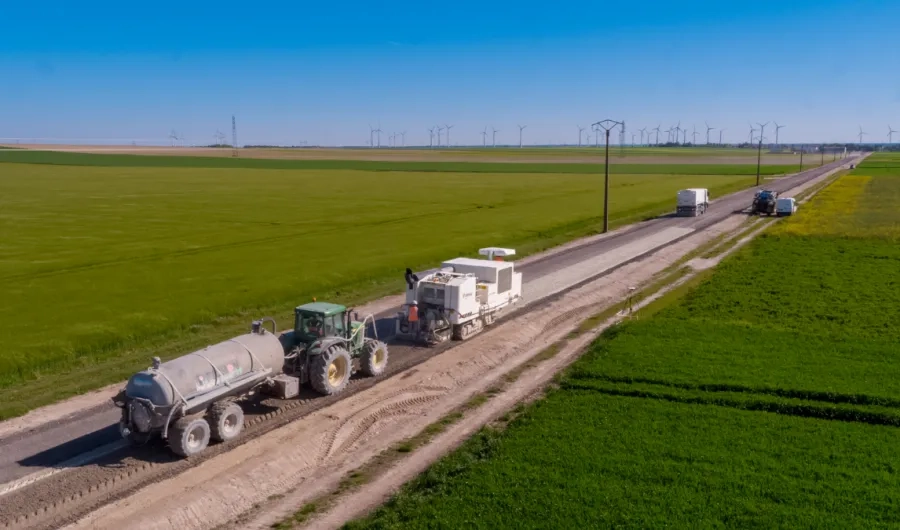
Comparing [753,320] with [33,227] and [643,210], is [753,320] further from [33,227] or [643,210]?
[33,227]

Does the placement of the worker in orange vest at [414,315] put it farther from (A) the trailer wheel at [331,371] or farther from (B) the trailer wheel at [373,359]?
(A) the trailer wheel at [331,371]

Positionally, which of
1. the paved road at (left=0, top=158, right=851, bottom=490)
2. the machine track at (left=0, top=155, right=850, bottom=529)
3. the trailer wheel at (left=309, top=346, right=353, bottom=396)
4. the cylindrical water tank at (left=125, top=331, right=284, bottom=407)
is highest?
the cylindrical water tank at (left=125, top=331, right=284, bottom=407)

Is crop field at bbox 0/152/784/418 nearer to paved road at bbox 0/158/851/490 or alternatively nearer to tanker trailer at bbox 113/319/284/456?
paved road at bbox 0/158/851/490

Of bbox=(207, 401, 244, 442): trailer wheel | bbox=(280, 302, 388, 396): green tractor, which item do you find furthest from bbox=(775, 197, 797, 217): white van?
bbox=(207, 401, 244, 442): trailer wheel

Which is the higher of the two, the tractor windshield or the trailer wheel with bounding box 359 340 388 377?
the tractor windshield

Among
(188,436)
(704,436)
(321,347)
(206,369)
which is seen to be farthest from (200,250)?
(704,436)

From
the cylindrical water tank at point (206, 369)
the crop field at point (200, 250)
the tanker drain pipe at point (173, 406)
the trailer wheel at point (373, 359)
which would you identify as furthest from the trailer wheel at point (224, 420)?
the crop field at point (200, 250)

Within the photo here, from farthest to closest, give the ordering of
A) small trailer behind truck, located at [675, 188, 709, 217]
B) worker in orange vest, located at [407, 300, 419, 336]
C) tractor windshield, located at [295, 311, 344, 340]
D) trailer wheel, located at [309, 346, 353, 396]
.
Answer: small trailer behind truck, located at [675, 188, 709, 217] < worker in orange vest, located at [407, 300, 419, 336] < tractor windshield, located at [295, 311, 344, 340] < trailer wheel, located at [309, 346, 353, 396]

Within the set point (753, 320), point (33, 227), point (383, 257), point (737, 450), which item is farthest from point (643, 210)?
point (737, 450)
